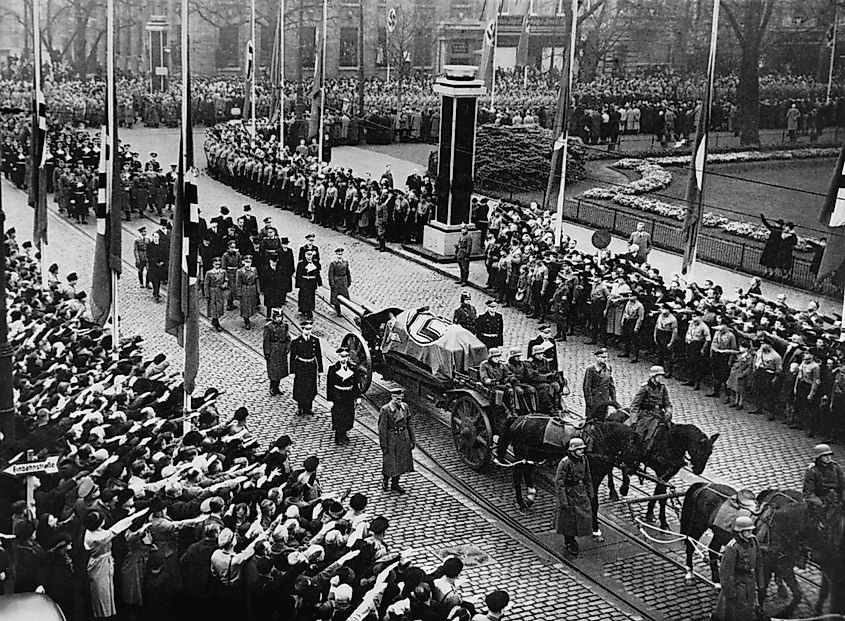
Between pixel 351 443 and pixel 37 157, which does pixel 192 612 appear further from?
pixel 37 157

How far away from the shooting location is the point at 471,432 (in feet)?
45.8

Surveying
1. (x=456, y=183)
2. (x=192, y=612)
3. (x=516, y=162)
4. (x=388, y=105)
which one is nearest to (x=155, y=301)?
(x=456, y=183)

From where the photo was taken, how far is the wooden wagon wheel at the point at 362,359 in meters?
16.0

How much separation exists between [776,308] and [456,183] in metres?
9.66

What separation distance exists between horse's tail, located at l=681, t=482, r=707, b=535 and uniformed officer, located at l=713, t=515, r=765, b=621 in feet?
4.36

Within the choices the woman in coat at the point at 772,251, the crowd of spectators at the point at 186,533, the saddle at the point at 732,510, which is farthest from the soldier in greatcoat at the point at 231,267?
the saddle at the point at 732,510

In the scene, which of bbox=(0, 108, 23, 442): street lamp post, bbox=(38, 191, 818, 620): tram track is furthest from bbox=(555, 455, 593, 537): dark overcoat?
bbox=(0, 108, 23, 442): street lamp post

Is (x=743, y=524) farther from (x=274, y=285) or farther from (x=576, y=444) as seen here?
(x=274, y=285)

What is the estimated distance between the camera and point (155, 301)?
72.4 ft

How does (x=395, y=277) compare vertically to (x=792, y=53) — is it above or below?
below

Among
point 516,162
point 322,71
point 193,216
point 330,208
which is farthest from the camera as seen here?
point 516,162

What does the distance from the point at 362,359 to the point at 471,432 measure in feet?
9.12

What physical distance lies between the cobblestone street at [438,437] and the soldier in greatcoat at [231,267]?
0.84ft

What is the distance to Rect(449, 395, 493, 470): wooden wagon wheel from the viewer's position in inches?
539
